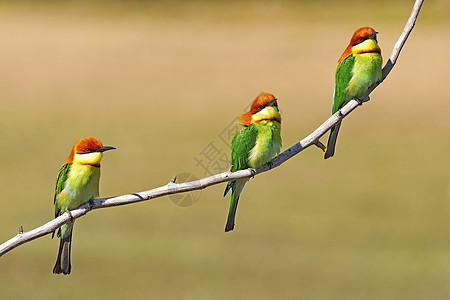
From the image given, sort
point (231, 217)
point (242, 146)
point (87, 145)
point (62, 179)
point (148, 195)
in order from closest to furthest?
point (148, 195) < point (231, 217) < point (87, 145) < point (242, 146) < point (62, 179)

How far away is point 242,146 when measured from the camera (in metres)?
2.09

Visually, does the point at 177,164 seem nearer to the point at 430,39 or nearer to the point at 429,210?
the point at 429,210

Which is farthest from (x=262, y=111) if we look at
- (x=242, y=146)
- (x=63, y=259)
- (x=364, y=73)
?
(x=63, y=259)

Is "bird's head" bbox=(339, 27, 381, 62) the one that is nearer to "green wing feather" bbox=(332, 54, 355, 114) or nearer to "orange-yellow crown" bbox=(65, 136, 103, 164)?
"green wing feather" bbox=(332, 54, 355, 114)

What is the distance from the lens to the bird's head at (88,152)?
1.94m

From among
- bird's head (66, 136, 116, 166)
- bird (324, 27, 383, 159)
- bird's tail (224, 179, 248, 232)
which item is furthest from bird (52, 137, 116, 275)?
bird (324, 27, 383, 159)

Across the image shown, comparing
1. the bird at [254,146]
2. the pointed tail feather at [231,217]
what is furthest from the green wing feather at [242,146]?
the pointed tail feather at [231,217]

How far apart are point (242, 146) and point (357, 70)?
0.32 m

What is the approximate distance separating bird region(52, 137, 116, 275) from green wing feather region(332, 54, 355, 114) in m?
0.57

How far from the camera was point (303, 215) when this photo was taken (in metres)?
9.33

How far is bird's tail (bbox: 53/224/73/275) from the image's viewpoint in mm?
1829

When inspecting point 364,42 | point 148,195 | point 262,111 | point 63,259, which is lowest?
point 63,259

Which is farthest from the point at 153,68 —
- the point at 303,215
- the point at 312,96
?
the point at 303,215

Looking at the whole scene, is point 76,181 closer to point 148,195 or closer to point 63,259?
point 63,259
